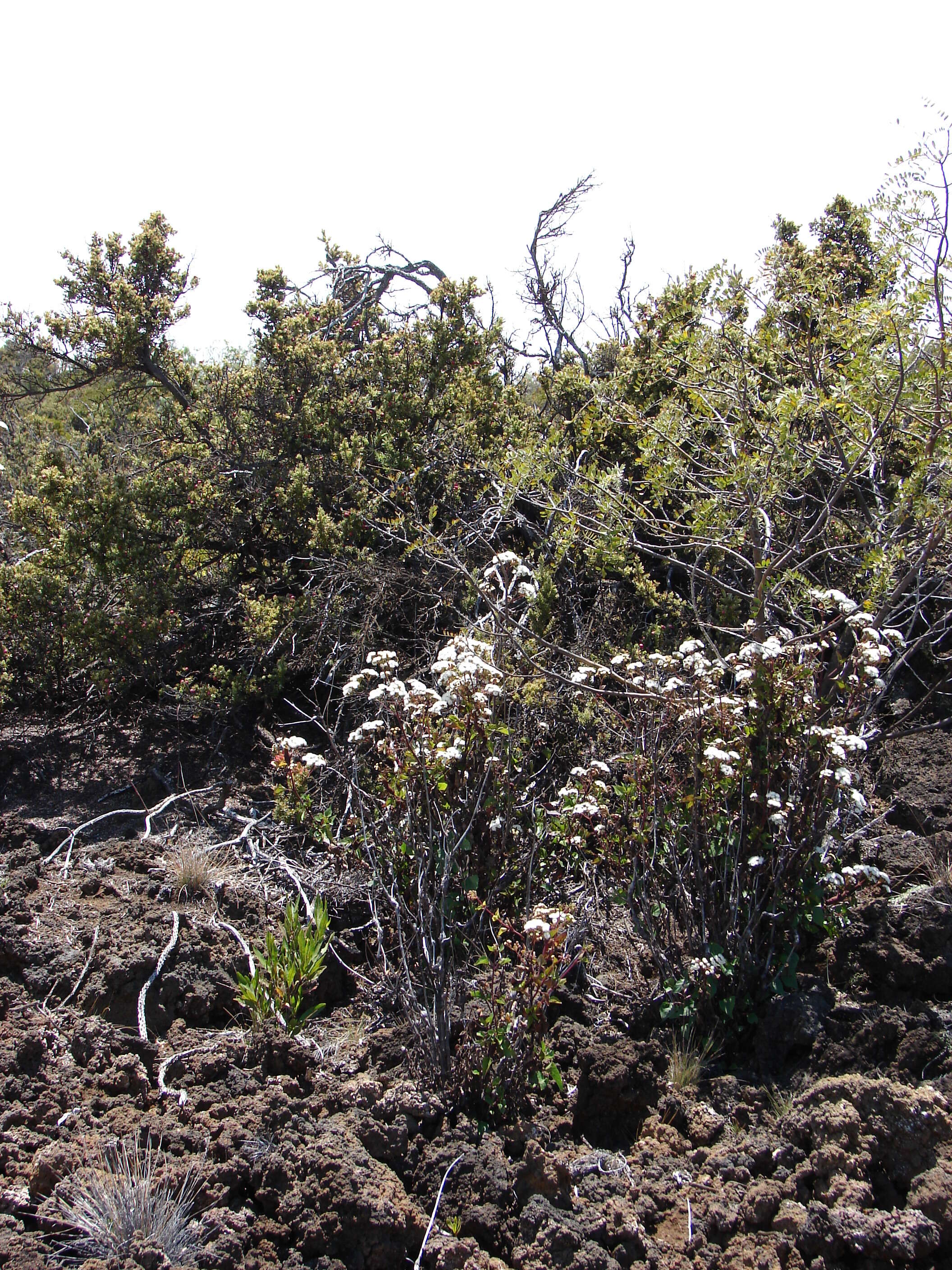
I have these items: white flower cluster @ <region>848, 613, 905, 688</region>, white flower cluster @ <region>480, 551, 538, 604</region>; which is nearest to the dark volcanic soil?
white flower cluster @ <region>848, 613, 905, 688</region>

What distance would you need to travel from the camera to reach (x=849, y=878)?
2.88 m

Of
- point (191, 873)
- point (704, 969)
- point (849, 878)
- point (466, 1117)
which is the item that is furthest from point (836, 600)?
point (191, 873)

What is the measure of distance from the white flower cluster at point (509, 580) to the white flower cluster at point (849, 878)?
1.68 m

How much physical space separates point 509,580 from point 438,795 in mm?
1869

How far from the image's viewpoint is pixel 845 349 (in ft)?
11.4

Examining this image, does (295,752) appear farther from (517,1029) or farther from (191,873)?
(517,1029)

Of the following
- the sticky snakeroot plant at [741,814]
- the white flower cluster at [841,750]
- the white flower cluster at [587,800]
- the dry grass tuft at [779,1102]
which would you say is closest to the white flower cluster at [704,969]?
the sticky snakeroot plant at [741,814]

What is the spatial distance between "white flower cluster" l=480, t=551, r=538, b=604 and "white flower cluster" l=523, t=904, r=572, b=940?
1.53 metres

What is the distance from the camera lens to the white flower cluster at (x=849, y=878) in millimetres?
2770

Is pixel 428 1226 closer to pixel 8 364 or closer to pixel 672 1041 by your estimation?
pixel 672 1041

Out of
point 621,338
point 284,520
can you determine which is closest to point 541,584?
point 284,520

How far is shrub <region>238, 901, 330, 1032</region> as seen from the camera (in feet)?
9.75

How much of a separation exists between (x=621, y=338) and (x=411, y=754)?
5.90 metres

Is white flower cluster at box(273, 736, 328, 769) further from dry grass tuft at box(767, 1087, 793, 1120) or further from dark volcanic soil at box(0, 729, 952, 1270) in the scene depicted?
dry grass tuft at box(767, 1087, 793, 1120)
